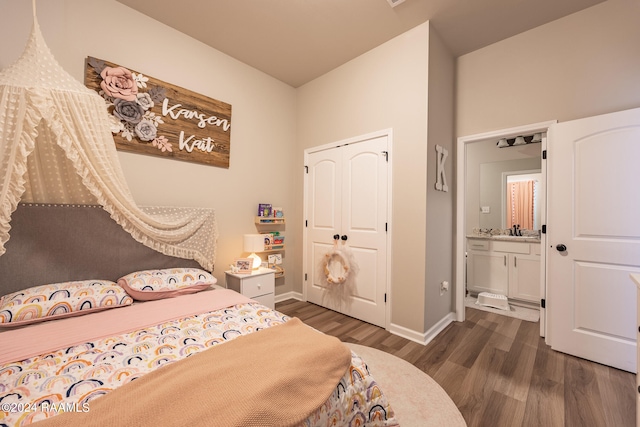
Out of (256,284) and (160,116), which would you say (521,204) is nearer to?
(256,284)

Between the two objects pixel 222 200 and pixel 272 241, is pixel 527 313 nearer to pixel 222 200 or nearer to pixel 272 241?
pixel 272 241

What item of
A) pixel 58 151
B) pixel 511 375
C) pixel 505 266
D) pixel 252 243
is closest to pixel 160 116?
pixel 58 151

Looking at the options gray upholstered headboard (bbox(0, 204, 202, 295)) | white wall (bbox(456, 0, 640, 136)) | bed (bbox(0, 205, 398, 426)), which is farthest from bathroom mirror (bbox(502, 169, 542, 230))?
gray upholstered headboard (bbox(0, 204, 202, 295))

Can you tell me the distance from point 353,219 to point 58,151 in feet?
8.44

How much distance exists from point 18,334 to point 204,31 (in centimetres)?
283

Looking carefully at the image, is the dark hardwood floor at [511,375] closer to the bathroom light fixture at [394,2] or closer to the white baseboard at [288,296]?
the white baseboard at [288,296]

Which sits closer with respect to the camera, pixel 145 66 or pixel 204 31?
pixel 145 66

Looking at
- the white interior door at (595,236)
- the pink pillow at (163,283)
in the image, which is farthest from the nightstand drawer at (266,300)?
the white interior door at (595,236)

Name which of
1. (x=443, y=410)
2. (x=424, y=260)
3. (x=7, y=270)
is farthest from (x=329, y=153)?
(x=7, y=270)

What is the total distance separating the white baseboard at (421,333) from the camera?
2443 mm

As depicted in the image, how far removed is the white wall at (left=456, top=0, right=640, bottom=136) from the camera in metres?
2.12

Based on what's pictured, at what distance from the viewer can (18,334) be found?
138 cm

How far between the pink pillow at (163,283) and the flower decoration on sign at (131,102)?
119 cm

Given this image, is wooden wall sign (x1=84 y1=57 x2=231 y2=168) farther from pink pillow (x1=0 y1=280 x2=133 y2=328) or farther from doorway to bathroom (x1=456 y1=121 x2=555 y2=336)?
doorway to bathroom (x1=456 y1=121 x2=555 y2=336)
